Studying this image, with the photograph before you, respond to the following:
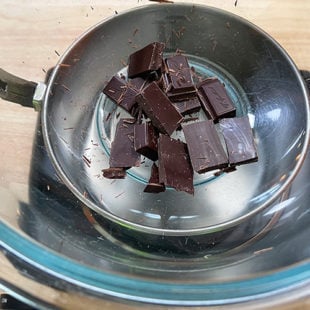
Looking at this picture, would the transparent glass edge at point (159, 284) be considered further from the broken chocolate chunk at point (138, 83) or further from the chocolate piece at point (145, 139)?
the broken chocolate chunk at point (138, 83)

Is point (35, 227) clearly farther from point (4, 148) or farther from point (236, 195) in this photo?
point (236, 195)

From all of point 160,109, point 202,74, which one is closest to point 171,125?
point 160,109

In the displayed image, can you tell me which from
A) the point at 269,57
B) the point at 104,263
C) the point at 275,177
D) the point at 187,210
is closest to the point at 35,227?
the point at 104,263

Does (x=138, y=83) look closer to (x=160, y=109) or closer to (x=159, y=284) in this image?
(x=160, y=109)

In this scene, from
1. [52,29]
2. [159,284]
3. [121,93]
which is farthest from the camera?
[52,29]

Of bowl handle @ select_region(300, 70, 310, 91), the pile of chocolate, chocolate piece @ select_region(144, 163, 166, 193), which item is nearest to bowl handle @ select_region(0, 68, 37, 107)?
the pile of chocolate
